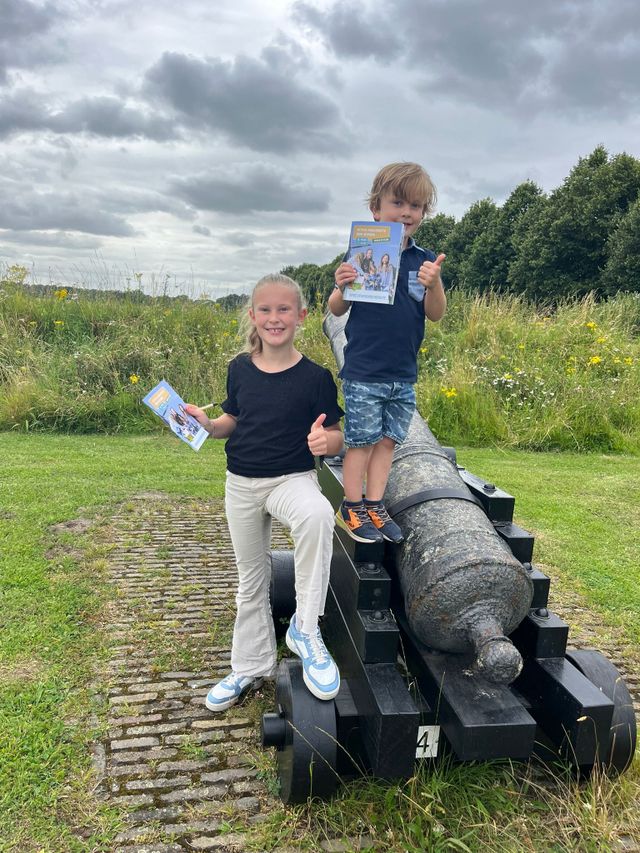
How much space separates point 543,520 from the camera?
17.6ft

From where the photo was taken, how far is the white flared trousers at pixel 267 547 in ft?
7.20

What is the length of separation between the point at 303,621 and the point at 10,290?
1023cm

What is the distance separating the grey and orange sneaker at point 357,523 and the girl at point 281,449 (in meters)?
0.16

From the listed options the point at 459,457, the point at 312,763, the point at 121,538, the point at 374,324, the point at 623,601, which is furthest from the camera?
the point at 459,457

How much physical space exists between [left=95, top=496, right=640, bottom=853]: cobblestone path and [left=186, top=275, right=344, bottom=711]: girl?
477 mm

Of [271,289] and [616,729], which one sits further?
[271,289]

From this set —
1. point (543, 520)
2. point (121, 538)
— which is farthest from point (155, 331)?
point (543, 520)

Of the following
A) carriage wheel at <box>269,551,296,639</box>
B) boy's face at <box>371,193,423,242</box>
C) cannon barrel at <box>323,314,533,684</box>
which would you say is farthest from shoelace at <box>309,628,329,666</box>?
boy's face at <box>371,193,423,242</box>

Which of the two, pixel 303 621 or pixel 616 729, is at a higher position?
pixel 303 621

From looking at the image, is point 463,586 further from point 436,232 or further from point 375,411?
point 436,232

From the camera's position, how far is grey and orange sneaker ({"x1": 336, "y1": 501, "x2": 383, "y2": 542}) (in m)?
2.29

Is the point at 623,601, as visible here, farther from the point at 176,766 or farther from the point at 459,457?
the point at 459,457

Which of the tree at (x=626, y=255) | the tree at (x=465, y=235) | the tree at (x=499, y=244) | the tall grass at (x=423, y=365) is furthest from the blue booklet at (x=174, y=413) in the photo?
the tree at (x=465, y=235)

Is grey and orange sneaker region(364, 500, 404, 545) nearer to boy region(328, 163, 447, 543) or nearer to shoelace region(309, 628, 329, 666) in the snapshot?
boy region(328, 163, 447, 543)
